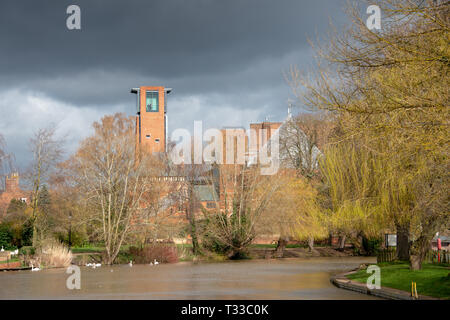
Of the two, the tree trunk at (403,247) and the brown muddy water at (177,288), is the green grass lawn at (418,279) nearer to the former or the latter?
the brown muddy water at (177,288)

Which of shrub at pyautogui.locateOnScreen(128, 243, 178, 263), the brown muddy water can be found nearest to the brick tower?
shrub at pyautogui.locateOnScreen(128, 243, 178, 263)

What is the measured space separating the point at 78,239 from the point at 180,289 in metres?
31.4

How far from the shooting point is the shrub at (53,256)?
3494 cm

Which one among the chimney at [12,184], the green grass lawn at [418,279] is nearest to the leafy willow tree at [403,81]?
the green grass lawn at [418,279]

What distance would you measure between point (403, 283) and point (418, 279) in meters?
0.55

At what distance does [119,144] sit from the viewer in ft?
135

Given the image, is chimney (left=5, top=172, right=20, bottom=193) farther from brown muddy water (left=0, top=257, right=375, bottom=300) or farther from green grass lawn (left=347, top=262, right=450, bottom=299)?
green grass lawn (left=347, top=262, right=450, bottom=299)

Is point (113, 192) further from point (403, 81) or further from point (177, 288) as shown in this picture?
point (403, 81)

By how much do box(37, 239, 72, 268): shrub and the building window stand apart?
52946 mm

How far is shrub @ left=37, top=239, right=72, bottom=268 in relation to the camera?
34.9 metres

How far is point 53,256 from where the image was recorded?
35031 millimetres

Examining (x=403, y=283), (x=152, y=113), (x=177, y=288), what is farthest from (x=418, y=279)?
(x=152, y=113)
